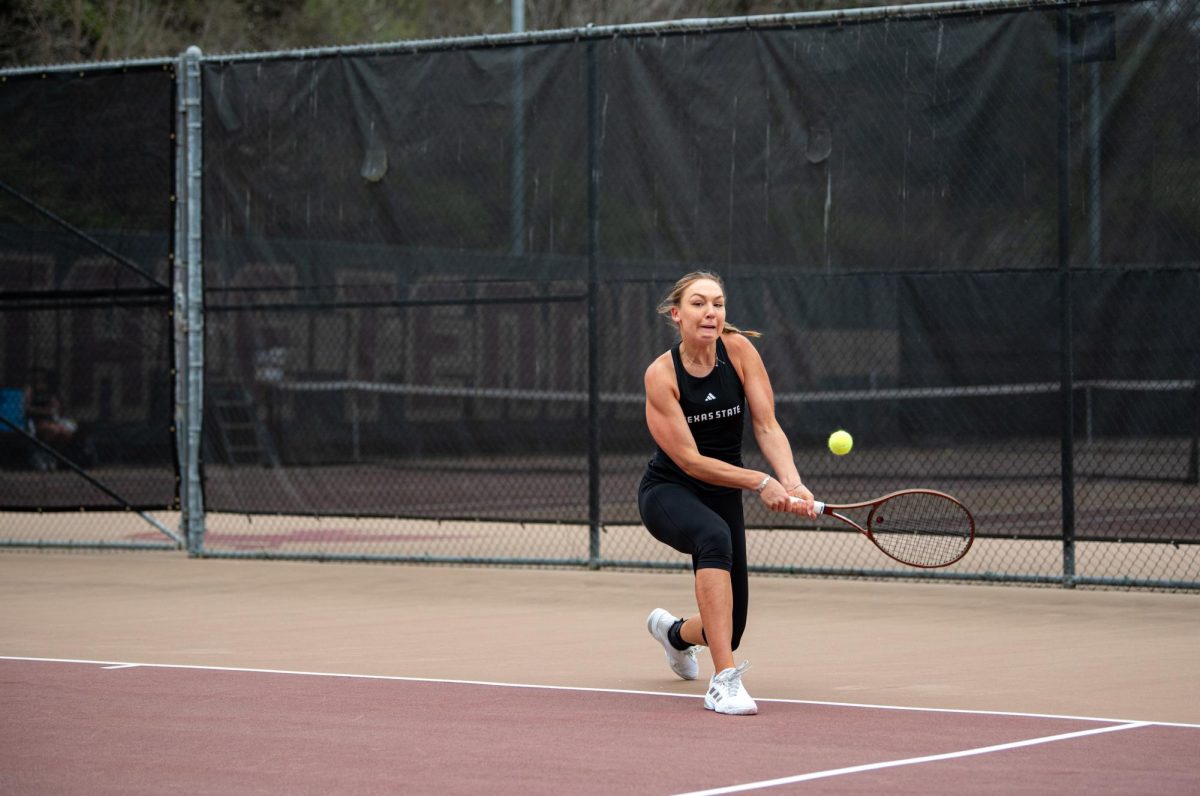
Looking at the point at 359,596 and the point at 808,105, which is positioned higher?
the point at 808,105

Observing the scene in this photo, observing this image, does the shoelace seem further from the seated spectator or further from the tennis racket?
the seated spectator

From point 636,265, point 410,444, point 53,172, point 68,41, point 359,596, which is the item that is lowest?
point 359,596

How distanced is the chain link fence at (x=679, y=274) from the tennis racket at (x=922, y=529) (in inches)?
105

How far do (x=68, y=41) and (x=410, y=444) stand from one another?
15.8 metres

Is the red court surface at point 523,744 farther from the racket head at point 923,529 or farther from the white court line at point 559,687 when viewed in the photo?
the racket head at point 923,529

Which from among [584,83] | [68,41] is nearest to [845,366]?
[584,83]

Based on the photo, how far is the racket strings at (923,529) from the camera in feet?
21.3

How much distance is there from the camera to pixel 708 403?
254 inches

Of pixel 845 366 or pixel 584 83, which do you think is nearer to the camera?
pixel 845 366

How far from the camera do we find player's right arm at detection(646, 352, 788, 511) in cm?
627

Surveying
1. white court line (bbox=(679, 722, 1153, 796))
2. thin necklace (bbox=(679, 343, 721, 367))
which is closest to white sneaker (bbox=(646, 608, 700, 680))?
thin necklace (bbox=(679, 343, 721, 367))

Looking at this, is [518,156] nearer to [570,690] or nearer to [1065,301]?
[1065,301]

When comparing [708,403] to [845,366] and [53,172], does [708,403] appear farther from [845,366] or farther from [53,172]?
[53,172]

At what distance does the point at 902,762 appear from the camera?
5082 millimetres
